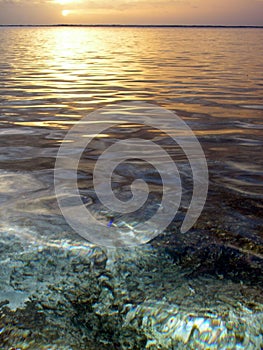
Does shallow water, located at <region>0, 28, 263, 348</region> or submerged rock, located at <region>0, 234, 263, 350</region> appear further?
shallow water, located at <region>0, 28, 263, 348</region>

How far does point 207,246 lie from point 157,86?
855 cm

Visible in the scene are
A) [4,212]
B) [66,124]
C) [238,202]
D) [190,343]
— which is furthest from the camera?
[66,124]

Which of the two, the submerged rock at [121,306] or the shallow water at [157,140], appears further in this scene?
the shallow water at [157,140]

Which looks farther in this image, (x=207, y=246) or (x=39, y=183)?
(x=39, y=183)

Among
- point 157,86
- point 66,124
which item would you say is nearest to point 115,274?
point 66,124

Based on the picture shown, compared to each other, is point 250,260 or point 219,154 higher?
point 250,260

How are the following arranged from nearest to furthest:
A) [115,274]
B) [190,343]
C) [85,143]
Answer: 1. [190,343]
2. [115,274]
3. [85,143]

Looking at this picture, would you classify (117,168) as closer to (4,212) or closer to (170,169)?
(170,169)

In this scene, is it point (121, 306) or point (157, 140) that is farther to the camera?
point (157, 140)

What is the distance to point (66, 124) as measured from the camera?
19.7ft

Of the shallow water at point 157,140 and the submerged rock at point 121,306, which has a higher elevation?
the submerged rock at point 121,306

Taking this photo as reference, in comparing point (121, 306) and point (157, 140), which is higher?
point (121, 306)

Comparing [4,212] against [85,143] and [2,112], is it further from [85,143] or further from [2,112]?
[2,112]

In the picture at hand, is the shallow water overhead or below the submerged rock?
below
